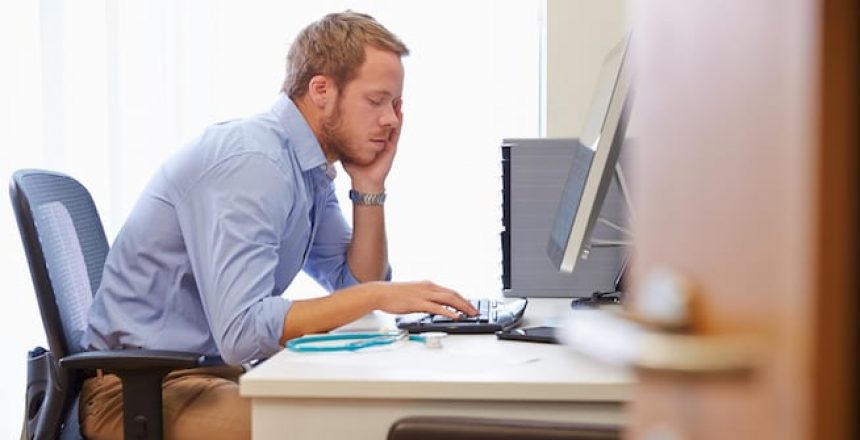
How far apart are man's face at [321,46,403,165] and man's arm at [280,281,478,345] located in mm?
449

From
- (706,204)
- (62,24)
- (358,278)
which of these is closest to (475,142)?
(358,278)

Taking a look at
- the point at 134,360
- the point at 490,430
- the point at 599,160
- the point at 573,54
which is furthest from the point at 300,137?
the point at 573,54

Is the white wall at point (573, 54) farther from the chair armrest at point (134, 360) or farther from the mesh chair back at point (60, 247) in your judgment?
the chair armrest at point (134, 360)

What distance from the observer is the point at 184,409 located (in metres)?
1.72

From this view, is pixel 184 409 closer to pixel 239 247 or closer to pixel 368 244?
pixel 239 247

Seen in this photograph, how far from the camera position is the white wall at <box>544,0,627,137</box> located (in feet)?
10.00

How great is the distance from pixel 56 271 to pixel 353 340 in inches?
21.2

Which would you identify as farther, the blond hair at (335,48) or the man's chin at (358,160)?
the man's chin at (358,160)

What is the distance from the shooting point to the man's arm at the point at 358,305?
1651 mm

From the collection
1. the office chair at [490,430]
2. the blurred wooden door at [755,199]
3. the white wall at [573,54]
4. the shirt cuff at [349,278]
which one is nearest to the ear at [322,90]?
the shirt cuff at [349,278]

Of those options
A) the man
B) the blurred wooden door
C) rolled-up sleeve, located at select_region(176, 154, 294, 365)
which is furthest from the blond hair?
the blurred wooden door

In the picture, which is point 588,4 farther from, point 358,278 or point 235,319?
point 235,319

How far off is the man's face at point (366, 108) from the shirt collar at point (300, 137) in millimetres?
52

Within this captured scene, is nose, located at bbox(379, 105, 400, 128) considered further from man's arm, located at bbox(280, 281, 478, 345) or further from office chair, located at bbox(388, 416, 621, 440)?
office chair, located at bbox(388, 416, 621, 440)
